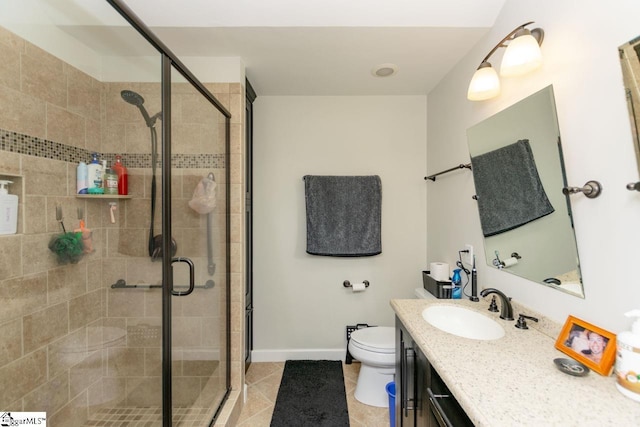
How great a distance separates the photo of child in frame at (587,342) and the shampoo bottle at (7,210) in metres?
2.15

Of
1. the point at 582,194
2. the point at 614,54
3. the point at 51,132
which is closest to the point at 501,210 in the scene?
the point at 582,194

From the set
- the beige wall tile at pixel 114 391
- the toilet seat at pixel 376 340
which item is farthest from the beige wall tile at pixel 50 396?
the toilet seat at pixel 376 340

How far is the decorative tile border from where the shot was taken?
115 centimetres

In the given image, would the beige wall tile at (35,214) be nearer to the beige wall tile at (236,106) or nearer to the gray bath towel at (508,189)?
the beige wall tile at (236,106)

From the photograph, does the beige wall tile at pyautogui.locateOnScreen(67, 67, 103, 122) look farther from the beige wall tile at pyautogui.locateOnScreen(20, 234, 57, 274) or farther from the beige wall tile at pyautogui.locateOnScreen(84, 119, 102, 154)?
the beige wall tile at pyautogui.locateOnScreen(20, 234, 57, 274)

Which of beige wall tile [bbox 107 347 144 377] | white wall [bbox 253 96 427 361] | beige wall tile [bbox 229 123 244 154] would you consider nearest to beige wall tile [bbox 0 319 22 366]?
beige wall tile [bbox 107 347 144 377]

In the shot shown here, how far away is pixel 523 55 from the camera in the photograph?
43.7 inches

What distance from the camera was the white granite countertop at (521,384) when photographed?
2.14ft

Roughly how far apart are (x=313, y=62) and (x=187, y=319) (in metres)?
1.71

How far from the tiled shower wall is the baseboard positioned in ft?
2.58

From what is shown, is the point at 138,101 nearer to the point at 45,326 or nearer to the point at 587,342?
the point at 45,326

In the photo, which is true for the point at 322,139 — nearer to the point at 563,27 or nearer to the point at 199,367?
the point at 563,27

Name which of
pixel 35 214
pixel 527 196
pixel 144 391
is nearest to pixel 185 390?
pixel 144 391

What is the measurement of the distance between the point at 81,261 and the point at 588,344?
2122 millimetres
